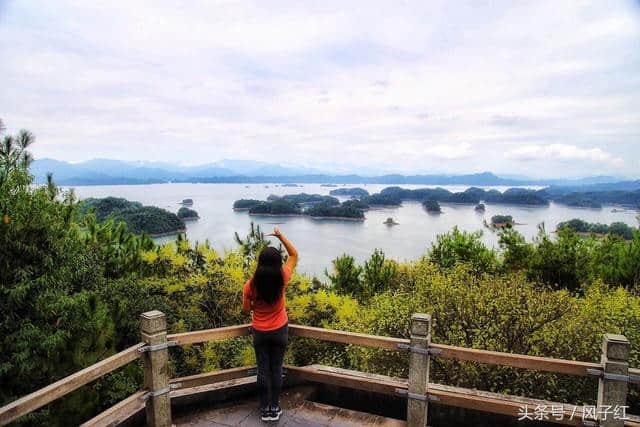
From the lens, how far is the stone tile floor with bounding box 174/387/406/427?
3.90m

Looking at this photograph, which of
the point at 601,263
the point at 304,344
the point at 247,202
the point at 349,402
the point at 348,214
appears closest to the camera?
the point at 349,402

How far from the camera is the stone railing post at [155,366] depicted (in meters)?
3.52

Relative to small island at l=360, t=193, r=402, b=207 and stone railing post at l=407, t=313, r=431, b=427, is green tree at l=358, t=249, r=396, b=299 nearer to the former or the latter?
stone railing post at l=407, t=313, r=431, b=427

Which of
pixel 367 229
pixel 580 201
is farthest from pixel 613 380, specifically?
pixel 580 201

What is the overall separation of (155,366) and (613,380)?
393 centimetres

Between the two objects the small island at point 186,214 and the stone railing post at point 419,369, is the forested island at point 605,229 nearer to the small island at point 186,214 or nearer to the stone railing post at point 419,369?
the stone railing post at point 419,369

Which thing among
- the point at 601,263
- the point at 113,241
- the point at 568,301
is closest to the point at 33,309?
the point at 113,241

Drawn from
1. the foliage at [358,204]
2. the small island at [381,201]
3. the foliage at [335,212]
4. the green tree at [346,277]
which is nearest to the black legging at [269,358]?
the green tree at [346,277]

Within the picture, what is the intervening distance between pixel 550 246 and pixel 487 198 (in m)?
132

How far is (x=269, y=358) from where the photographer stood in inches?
151

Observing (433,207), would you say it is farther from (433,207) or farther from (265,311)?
(265,311)

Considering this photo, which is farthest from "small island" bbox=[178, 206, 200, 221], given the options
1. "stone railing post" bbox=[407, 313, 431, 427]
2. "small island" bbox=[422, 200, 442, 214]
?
"stone railing post" bbox=[407, 313, 431, 427]

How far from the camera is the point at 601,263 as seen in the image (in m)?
11.7

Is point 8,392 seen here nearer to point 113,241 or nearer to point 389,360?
point 389,360
